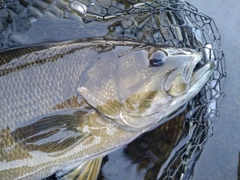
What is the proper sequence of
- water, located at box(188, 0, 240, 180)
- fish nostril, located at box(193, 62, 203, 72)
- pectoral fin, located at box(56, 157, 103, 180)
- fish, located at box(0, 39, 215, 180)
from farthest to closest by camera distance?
1. water, located at box(188, 0, 240, 180)
2. pectoral fin, located at box(56, 157, 103, 180)
3. fish nostril, located at box(193, 62, 203, 72)
4. fish, located at box(0, 39, 215, 180)

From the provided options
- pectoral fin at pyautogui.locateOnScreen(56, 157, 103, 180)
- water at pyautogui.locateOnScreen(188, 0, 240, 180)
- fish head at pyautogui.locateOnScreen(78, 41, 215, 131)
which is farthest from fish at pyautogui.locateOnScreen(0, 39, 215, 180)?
water at pyautogui.locateOnScreen(188, 0, 240, 180)

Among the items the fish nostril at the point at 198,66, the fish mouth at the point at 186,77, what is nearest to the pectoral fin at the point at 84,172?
the fish mouth at the point at 186,77

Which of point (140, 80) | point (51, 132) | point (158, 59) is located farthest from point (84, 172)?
point (158, 59)

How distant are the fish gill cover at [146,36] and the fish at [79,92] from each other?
0.76ft

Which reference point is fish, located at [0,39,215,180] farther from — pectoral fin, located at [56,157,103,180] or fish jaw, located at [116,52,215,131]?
pectoral fin, located at [56,157,103,180]

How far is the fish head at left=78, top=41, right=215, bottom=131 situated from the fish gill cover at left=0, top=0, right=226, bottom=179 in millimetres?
270

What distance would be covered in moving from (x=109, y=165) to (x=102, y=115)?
0.46 metres

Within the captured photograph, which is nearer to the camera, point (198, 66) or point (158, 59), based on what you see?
point (158, 59)

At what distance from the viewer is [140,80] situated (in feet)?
6.44

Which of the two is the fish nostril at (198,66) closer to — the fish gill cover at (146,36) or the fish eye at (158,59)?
the fish gill cover at (146,36)

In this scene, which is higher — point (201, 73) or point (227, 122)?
point (201, 73)

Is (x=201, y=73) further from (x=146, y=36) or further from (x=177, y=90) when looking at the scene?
(x=146, y=36)

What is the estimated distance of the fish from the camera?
1921 mm

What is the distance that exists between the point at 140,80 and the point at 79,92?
1.05ft
